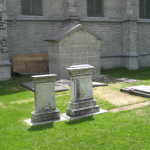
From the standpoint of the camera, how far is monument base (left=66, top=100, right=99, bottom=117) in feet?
25.2

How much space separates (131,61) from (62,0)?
7.02 metres

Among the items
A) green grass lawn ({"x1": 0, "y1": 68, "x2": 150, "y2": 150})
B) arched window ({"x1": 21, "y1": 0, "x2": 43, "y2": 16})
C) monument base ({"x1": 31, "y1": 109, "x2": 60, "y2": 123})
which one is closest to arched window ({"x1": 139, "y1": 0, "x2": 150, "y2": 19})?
arched window ({"x1": 21, "y1": 0, "x2": 43, "y2": 16})

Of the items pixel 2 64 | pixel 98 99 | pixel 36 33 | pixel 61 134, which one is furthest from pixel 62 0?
pixel 61 134

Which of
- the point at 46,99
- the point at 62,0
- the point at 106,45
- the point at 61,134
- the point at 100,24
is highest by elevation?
the point at 62,0

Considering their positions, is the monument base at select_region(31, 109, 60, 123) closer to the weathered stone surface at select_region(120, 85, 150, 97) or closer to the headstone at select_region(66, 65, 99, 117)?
the headstone at select_region(66, 65, 99, 117)

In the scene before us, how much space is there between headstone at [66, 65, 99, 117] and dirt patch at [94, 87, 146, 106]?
1.36 metres

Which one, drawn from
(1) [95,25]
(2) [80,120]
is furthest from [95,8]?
(2) [80,120]

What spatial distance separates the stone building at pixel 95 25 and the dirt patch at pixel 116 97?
3431mm

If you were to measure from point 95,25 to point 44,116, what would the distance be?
44.6 feet

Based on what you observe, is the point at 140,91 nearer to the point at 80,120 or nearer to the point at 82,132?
the point at 80,120

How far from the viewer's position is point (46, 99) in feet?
24.8

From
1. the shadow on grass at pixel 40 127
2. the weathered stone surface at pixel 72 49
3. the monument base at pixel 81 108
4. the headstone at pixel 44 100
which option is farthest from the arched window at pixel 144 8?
the shadow on grass at pixel 40 127

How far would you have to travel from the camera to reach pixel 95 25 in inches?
781

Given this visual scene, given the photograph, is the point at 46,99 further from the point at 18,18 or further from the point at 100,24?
the point at 100,24
